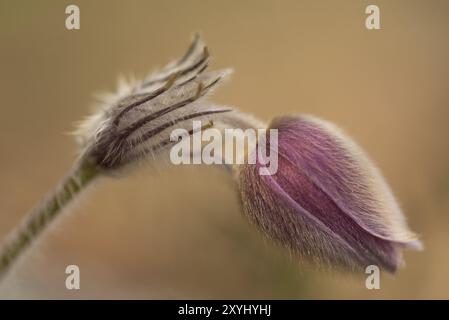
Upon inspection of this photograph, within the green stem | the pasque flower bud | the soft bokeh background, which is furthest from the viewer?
the soft bokeh background

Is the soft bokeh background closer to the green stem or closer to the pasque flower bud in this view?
the green stem

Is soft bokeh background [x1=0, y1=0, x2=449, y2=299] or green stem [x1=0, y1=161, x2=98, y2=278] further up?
soft bokeh background [x1=0, y1=0, x2=449, y2=299]

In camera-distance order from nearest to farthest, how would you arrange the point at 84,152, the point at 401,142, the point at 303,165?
1. the point at 303,165
2. the point at 84,152
3. the point at 401,142

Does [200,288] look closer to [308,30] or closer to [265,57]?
[265,57]

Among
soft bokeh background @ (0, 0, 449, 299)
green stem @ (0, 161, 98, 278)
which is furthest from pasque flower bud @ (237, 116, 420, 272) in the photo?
soft bokeh background @ (0, 0, 449, 299)

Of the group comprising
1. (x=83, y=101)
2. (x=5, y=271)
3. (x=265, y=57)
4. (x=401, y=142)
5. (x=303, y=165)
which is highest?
(x=265, y=57)

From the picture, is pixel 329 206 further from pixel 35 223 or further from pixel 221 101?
pixel 221 101

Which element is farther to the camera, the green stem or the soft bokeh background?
the soft bokeh background

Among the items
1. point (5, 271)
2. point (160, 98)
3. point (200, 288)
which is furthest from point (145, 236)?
point (160, 98)

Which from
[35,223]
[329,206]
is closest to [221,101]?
[35,223]
